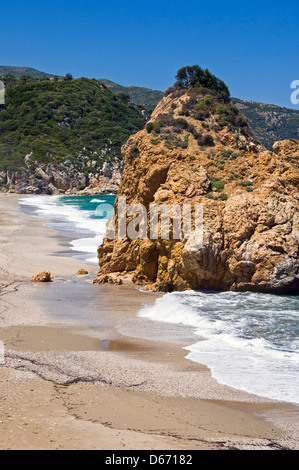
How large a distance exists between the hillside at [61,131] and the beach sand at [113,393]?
3088 inches

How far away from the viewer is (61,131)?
333 ft

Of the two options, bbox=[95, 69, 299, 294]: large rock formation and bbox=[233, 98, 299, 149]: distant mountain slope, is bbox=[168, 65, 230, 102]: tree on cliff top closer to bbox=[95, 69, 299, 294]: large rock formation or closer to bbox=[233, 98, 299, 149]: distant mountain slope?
bbox=[95, 69, 299, 294]: large rock formation

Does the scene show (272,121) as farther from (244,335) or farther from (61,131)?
(244,335)

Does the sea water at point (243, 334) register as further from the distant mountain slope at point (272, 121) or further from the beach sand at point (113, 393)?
the distant mountain slope at point (272, 121)

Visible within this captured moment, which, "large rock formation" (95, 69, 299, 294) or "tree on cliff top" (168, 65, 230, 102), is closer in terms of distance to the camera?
"large rock formation" (95, 69, 299, 294)

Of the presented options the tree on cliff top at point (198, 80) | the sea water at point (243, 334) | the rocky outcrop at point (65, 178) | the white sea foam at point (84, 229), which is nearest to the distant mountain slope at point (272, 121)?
the rocky outcrop at point (65, 178)

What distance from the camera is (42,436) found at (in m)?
5.21

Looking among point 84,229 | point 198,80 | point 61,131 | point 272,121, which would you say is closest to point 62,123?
point 61,131

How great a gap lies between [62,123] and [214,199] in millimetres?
93795

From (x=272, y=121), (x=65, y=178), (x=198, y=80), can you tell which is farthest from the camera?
(x=272, y=121)

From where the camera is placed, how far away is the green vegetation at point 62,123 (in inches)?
3693

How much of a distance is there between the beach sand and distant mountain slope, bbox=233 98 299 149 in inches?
4848

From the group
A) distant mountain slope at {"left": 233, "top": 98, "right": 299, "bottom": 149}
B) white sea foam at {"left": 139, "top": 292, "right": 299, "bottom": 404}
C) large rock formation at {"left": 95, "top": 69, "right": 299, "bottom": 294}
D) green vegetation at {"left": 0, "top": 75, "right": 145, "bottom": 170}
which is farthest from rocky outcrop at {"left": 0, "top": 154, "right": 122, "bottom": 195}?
white sea foam at {"left": 139, "top": 292, "right": 299, "bottom": 404}

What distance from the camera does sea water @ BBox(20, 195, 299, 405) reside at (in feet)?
24.1
